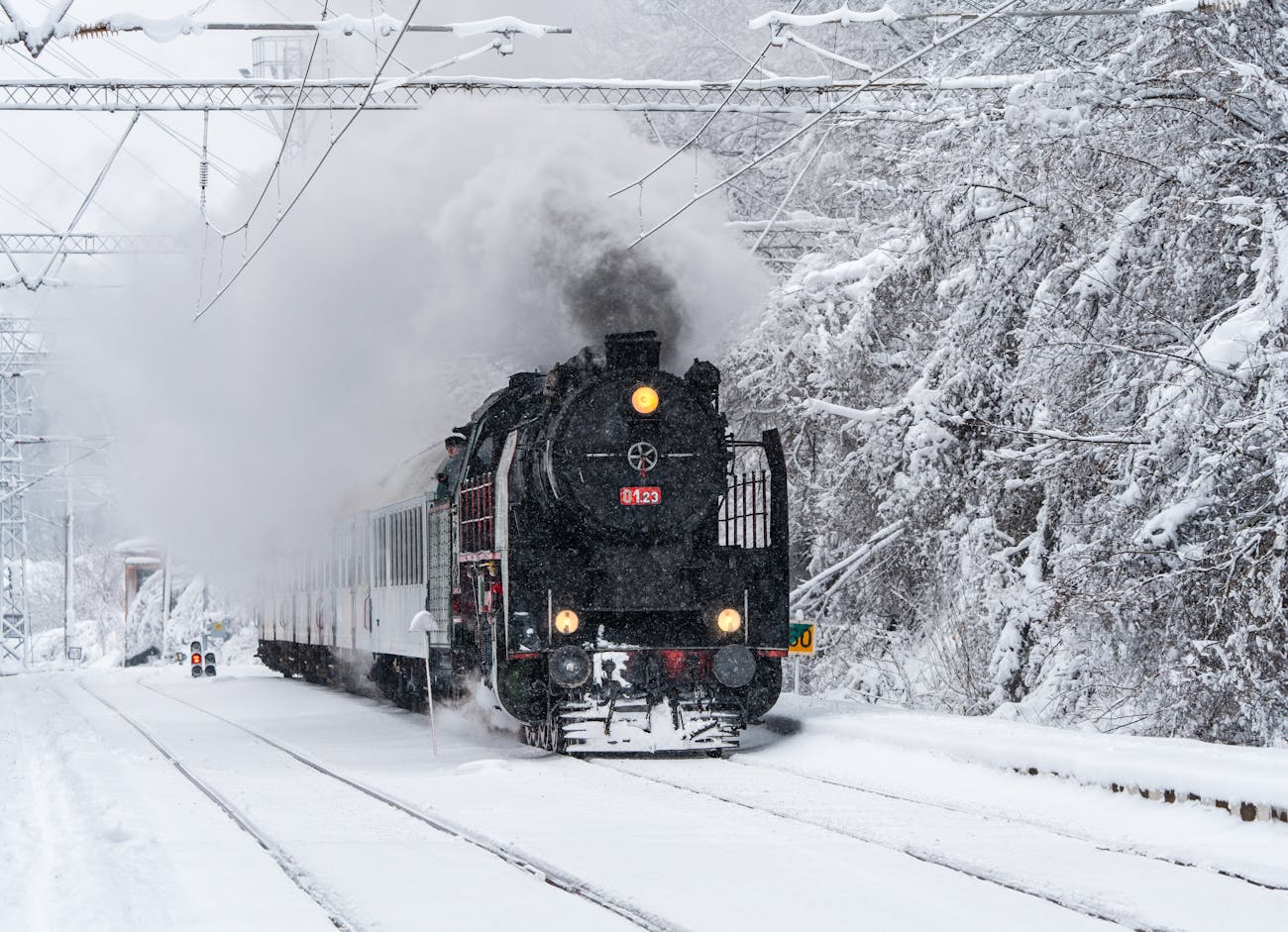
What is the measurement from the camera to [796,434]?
23984 mm

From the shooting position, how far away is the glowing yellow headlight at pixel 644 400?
14.5m

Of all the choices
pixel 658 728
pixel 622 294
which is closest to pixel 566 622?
pixel 658 728

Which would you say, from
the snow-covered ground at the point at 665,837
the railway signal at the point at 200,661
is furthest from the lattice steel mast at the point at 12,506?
the snow-covered ground at the point at 665,837

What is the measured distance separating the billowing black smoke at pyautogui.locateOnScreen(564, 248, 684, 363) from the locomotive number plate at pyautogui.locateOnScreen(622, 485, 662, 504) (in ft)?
14.8

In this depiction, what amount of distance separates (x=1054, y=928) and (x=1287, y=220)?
742cm

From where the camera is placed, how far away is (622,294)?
19.0 m

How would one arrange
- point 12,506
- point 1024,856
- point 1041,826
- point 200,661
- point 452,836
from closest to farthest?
point 1024,856, point 452,836, point 1041,826, point 200,661, point 12,506

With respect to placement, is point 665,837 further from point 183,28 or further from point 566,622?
point 183,28

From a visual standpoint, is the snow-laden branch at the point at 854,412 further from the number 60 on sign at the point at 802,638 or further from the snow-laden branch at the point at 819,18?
the snow-laden branch at the point at 819,18

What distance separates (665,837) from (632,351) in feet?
19.3

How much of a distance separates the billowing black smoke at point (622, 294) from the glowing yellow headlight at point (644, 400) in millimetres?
4370

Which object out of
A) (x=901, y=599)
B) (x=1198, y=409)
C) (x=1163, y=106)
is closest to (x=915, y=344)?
(x=901, y=599)

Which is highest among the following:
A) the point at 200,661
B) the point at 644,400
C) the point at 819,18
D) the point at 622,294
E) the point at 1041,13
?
the point at 819,18

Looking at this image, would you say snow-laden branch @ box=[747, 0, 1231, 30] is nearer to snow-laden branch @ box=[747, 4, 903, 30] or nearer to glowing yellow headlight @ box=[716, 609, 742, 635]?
snow-laden branch @ box=[747, 4, 903, 30]
